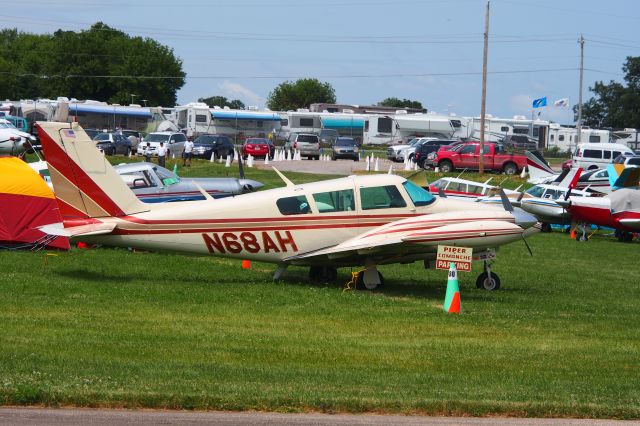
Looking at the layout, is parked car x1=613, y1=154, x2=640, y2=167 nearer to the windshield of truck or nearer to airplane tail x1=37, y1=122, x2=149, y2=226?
the windshield of truck

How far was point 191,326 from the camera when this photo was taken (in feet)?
46.2

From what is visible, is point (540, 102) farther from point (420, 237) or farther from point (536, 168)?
point (420, 237)

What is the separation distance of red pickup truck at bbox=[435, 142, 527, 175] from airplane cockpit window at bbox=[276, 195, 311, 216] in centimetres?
3666

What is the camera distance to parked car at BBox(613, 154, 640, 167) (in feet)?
178

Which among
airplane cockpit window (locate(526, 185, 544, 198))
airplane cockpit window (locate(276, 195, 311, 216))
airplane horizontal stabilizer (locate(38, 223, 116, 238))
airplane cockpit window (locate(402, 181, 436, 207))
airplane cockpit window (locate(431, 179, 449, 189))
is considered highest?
airplane cockpit window (locate(402, 181, 436, 207))

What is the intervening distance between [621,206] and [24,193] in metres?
19.8

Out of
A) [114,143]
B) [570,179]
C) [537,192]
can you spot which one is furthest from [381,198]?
[114,143]

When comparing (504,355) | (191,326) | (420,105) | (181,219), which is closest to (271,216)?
(181,219)

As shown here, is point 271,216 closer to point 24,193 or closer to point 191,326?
point 191,326

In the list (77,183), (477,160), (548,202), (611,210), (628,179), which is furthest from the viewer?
(477,160)

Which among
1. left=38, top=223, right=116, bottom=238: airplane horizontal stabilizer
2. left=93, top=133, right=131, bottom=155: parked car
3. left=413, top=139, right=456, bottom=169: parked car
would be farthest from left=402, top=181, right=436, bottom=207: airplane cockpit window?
left=93, top=133, right=131, bottom=155: parked car

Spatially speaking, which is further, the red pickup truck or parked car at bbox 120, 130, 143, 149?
parked car at bbox 120, 130, 143, 149

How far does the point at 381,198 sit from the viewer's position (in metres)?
18.3

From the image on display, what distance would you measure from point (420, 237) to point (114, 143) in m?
44.9
